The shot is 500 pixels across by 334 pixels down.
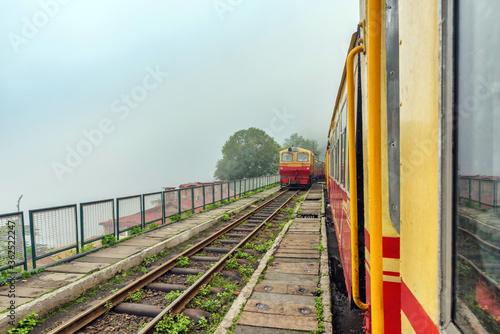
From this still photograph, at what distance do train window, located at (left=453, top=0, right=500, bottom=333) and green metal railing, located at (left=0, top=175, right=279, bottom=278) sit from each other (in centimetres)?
717

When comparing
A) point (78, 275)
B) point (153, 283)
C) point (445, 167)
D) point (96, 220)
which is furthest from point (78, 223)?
point (445, 167)

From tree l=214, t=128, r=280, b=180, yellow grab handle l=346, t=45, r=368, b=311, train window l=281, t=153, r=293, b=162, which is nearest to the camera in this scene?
yellow grab handle l=346, t=45, r=368, b=311

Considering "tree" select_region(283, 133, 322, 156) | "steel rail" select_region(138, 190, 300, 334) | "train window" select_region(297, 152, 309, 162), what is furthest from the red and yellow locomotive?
"tree" select_region(283, 133, 322, 156)

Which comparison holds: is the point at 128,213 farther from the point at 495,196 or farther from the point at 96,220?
the point at 495,196

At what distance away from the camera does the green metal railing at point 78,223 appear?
19.1ft

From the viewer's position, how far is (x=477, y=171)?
2.88 feet

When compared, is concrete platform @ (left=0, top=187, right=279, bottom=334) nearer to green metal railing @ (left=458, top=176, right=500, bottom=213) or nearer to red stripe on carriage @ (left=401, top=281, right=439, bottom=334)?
Answer: red stripe on carriage @ (left=401, top=281, right=439, bottom=334)

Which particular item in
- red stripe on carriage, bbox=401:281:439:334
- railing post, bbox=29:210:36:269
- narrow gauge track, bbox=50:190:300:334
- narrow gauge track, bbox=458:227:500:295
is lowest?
narrow gauge track, bbox=50:190:300:334

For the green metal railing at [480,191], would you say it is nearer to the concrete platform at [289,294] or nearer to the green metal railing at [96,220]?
the concrete platform at [289,294]

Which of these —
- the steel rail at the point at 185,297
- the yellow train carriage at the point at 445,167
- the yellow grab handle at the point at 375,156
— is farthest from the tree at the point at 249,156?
the yellow train carriage at the point at 445,167

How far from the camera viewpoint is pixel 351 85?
244cm

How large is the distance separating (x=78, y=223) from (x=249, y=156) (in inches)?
2024

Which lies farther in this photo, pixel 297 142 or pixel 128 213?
pixel 297 142

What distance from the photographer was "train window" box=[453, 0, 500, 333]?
31.1 inches
